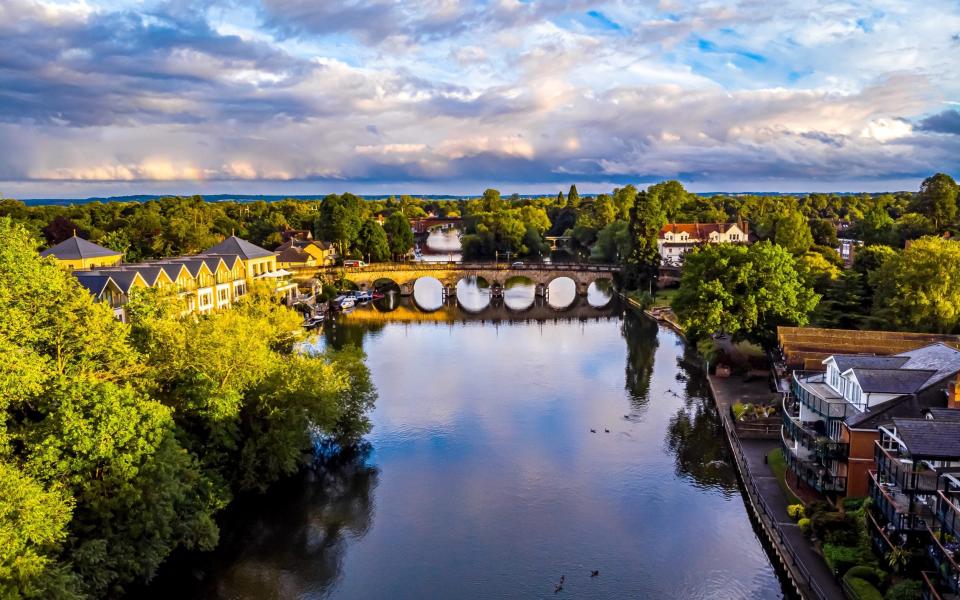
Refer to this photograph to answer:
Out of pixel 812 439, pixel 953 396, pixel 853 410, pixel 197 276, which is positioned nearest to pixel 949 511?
pixel 953 396

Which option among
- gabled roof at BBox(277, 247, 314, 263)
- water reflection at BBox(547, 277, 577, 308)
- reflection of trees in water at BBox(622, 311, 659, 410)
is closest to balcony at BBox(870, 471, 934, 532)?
reflection of trees in water at BBox(622, 311, 659, 410)

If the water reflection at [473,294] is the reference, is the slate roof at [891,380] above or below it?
above

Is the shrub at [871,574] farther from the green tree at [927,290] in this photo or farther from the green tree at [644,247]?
the green tree at [644,247]

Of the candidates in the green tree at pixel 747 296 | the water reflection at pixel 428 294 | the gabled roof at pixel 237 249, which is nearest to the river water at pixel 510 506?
the green tree at pixel 747 296

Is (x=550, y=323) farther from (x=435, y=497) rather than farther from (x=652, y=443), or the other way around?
(x=435, y=497)

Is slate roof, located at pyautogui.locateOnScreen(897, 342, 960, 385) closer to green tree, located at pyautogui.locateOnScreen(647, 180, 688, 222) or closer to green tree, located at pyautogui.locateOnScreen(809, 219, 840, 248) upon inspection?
green tree, located at pyautogui.locateOnScreen(809, 219, 840, 248)
